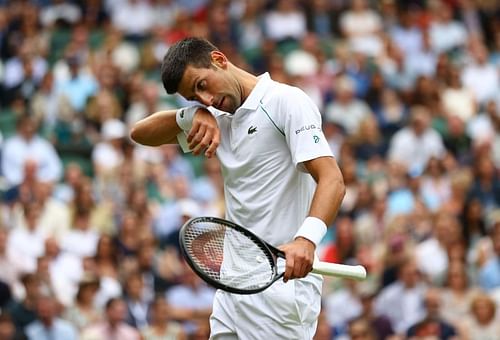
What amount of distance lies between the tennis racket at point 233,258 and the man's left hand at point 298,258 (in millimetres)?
79

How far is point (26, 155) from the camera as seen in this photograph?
1405 centimetres

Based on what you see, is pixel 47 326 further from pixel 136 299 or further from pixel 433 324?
pixel 433 324

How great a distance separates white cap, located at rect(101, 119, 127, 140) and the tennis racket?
9.03 m

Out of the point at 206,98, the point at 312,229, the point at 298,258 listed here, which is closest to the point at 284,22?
the point at 206,98

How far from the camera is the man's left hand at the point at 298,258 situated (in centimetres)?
523

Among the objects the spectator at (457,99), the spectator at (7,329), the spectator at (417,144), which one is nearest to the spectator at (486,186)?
the spectator at (417,144)

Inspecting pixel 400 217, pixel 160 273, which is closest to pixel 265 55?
pixel 400 217

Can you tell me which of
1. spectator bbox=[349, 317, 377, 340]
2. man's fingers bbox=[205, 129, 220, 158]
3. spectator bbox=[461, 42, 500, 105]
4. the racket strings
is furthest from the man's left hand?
spectator bbox=[461, 42, 500, 105]

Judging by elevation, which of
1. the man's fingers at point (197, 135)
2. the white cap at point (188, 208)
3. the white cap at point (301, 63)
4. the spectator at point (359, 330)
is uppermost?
the man's fingers at point (197, 135)

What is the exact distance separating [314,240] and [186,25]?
12.8 m

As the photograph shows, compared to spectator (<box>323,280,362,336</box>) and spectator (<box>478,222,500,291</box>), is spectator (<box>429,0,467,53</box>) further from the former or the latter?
spectator (<box>323,280,362,336</box>)

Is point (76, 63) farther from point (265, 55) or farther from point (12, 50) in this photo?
point (265, 55)

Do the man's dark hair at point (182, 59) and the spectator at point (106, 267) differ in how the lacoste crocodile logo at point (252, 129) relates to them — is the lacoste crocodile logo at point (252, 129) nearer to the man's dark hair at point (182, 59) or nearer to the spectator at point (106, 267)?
the man's dark hair at point (182, 59)

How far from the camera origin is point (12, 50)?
16781mm
